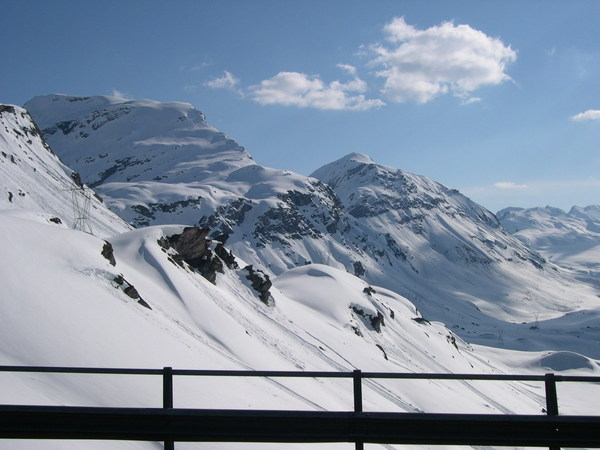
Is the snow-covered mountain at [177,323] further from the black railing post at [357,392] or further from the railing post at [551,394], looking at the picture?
the railing post at [551,394]

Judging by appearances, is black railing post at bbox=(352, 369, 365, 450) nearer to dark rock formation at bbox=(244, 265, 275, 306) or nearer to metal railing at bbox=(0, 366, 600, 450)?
metal railing at bbox=(0, 366, 600, 450)

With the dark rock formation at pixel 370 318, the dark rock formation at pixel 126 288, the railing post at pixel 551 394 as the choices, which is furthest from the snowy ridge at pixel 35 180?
the railing post at pixel 551 394

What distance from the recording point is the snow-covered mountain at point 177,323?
→ 1570 centimetres

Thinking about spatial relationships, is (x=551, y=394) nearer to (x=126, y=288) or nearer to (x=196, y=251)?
(x=126, y=288)

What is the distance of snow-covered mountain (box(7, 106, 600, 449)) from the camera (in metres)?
15.7

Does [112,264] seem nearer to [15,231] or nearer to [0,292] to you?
[15,231]

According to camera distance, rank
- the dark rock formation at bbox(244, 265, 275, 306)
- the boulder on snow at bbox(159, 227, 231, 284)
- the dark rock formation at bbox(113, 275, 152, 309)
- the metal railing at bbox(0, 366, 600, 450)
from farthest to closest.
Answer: the dark rock formation at bbox(244, 265, 275, 306) → the boulder on snow at bbox(159, 227, 231, 284) → the dark rock formation at bbox(113, 275, 152, 309) → the metal railing at bbox(0, 366, 600, 450)

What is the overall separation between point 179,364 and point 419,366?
51.5 m

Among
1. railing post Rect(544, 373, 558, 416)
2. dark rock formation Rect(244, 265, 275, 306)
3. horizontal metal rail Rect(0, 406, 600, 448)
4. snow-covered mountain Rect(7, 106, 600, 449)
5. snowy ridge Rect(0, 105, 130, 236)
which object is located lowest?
horizontal metal rail Rect(0, 406, 600, 448)

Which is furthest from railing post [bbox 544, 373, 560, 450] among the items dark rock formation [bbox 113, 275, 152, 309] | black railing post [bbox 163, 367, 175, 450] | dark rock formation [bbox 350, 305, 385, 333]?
dark rock formation [bbox 350, 305, 385, 333]

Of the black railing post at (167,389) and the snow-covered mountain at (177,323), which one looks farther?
the snow-covered mountain at (177,323)

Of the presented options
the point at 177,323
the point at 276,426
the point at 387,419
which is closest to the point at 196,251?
the point at 177,323

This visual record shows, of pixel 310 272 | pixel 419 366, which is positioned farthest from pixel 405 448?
pixel 310 272

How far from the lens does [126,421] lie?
558 cm
